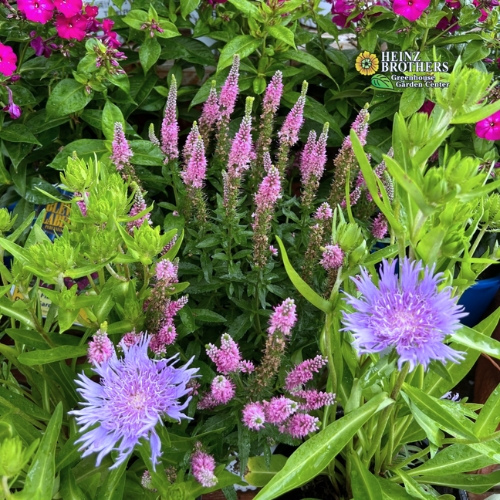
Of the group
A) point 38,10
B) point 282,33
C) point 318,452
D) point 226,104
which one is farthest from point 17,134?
point 318,452

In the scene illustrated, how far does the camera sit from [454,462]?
781 mm

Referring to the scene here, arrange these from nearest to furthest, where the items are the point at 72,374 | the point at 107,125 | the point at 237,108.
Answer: the point at 72,374 → the point at 107,125 → the point at 237,108

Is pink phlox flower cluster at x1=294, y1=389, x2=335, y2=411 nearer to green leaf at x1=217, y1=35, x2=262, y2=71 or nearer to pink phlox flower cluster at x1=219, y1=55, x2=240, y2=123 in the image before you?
pink phlox flower cluster at x1=219, y1=55, x2=240, y2=123

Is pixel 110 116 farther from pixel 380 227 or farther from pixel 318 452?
pixel 318 452

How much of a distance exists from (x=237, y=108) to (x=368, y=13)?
0.35 metres

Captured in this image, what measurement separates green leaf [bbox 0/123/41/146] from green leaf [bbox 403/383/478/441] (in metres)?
0.87

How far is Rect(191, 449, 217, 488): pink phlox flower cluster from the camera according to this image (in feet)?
2.23

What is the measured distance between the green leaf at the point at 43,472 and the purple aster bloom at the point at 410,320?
37 cm

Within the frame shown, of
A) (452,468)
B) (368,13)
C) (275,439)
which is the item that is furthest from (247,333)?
(368,13)

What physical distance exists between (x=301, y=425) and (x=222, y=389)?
0.11 metres

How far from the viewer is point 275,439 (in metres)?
0.77

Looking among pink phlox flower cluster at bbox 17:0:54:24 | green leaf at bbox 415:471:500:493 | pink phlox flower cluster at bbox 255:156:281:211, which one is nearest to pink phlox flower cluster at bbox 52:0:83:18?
pink phlox flower cluster at bbox 17:0:54:24

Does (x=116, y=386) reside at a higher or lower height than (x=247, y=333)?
higher

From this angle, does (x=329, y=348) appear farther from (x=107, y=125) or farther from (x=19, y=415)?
(x=107, y=125)
